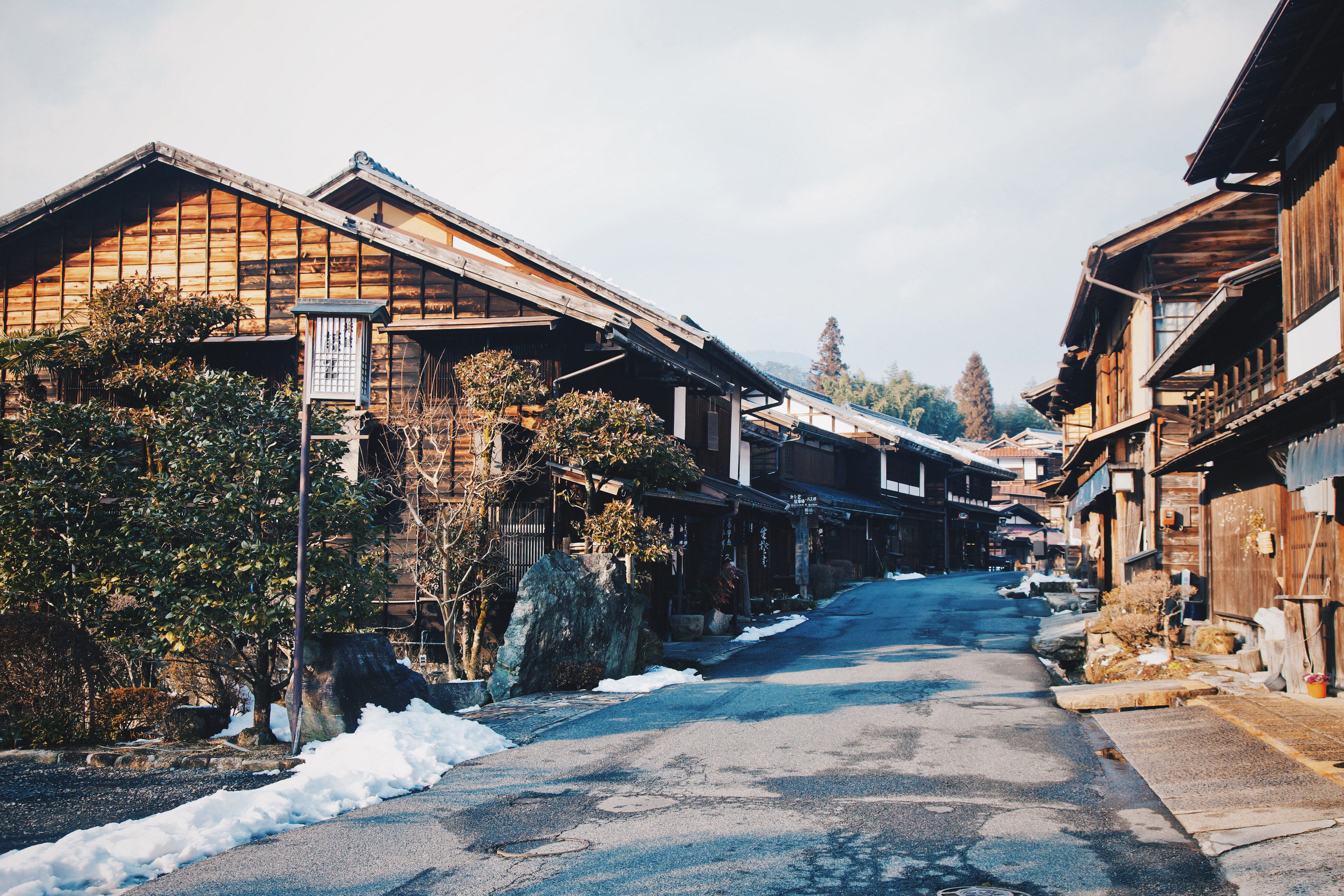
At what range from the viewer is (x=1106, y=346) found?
923 inches

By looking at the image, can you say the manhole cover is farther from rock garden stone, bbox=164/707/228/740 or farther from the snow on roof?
the snow on roof

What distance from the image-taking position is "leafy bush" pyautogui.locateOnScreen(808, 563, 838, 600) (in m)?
30.1

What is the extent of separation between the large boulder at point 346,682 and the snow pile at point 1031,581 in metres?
23.7

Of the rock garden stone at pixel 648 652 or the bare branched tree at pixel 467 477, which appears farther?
the rock garden stone at pixel 648 652

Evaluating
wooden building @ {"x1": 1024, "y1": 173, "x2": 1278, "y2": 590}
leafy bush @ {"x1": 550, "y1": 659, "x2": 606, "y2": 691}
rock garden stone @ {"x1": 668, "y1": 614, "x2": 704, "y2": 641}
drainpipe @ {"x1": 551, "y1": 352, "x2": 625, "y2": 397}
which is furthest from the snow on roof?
leafy bush @ {"x1": 550, "y1": 659, "x2": 606, "y2": 691}

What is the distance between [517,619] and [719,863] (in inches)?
308

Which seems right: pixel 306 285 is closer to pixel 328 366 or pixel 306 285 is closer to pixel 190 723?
pixel 328 366

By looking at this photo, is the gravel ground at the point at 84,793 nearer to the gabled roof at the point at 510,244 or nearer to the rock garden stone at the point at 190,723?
the rock garden stone at the point at 190,723

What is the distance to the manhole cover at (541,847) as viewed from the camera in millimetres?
5957

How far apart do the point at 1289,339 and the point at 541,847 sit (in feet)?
33.6

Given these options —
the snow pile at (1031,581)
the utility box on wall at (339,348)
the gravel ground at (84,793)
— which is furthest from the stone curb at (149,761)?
the snow pile at (1031,581)

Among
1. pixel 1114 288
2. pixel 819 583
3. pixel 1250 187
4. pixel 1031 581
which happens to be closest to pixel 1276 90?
pixel 1250 187

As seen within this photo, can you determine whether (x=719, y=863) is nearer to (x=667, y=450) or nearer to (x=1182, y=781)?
(x=1182, y=781)

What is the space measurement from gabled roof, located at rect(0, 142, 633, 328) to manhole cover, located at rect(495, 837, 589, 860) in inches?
423
